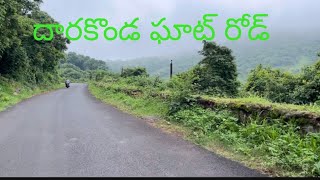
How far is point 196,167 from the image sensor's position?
18.2 feet

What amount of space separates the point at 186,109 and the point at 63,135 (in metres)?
4.21

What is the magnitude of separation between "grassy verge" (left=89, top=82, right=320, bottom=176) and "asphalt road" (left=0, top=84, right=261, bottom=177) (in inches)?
17.2

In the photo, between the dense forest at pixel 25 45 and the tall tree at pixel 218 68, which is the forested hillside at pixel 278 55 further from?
the tall tree at pixel 218 68

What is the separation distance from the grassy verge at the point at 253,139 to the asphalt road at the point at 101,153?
1.43 feet

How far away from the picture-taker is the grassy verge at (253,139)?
551 centimetres

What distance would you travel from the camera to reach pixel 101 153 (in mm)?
6551

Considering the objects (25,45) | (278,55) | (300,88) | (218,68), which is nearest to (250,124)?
(300,88)

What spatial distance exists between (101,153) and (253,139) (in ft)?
10.8

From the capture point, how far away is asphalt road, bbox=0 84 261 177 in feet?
17.5

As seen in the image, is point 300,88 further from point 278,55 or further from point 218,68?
point 278,55

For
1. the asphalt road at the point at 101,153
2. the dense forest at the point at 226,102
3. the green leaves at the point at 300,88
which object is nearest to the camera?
the asphalt road at the point at 101,153

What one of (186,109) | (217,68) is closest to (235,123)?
(186,109)

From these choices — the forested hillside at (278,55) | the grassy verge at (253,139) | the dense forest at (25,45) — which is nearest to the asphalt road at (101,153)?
the grassy verge at (253,139)

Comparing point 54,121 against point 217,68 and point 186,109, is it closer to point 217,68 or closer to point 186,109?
point 186,109
